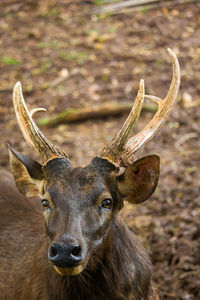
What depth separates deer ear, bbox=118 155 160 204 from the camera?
4.40 m

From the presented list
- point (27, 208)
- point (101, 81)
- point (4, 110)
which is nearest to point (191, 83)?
point (101, 81)

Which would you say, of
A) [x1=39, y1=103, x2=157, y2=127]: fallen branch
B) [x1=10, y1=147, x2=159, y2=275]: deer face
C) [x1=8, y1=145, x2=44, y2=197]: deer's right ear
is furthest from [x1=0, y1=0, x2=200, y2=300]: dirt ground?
[x1=8, y1=145, x2=44, y2=197]: deer's right ear

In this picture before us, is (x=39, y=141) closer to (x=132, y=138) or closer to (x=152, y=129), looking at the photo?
(x=132, y=138)

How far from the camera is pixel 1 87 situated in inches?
422

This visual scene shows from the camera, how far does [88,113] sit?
31.2 feet

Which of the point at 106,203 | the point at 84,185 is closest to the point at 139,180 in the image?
the point at 106,203

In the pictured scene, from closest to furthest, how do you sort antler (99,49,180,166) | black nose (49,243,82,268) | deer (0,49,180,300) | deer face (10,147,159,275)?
black nose (49,243,82,268) < deer face (10,147,159,275) < deer (0,49,180,300) < antler (99,49,180,166)

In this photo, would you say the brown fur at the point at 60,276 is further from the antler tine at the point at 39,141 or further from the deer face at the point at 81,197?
the antler tine at the point at 39,141

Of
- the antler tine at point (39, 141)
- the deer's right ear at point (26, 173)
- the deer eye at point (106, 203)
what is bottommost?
the deer eye at point (106, 203)

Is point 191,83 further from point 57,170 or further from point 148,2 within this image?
point 57,170

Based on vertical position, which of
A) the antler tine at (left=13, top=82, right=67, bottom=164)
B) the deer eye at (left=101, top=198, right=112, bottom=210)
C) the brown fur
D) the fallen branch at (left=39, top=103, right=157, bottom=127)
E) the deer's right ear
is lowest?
the brown fur

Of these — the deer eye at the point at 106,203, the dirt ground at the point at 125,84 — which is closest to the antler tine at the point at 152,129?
the deer eye at the point at 106,203

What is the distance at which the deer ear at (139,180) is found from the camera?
4.40 meters

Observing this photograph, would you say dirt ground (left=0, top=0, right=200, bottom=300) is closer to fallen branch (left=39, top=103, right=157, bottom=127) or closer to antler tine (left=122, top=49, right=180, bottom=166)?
fallen branch (left=39, top=103, right=157, bottom=127)
